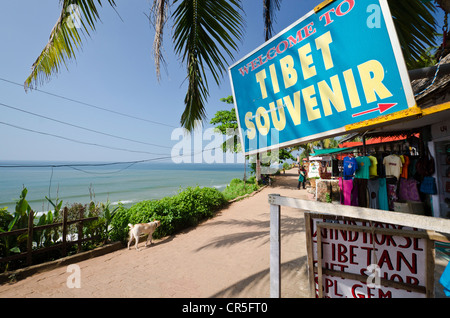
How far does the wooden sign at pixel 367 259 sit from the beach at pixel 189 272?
157 cm

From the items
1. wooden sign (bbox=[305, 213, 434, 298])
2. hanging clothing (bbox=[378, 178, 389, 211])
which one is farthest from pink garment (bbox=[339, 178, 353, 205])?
wooden sign (bbox=[305, 213, 434, 298])

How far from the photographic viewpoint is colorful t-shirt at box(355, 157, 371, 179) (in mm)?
3520

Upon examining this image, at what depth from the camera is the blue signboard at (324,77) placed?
1.18 m

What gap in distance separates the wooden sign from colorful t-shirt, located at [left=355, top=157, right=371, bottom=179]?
188 cm

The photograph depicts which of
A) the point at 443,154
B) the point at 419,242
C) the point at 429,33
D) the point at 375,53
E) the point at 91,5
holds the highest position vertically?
the point at 91,5

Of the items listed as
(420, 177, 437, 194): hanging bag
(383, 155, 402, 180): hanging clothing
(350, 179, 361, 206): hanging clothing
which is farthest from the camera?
(420, 177, 437, 194): hanging bag

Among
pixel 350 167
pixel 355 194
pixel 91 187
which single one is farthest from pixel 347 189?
pixel 91 187

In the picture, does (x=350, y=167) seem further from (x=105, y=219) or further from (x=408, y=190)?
(x=105, y=219)

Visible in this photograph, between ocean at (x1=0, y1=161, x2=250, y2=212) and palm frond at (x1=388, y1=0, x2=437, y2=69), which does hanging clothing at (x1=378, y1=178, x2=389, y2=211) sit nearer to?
palm frond at (x1=388, y1=0, x2=437, y2=69)

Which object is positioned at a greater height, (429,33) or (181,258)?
(429,33)

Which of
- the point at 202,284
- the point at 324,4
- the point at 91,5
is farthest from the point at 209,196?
the point at 324,4

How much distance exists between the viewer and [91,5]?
2.60 m
